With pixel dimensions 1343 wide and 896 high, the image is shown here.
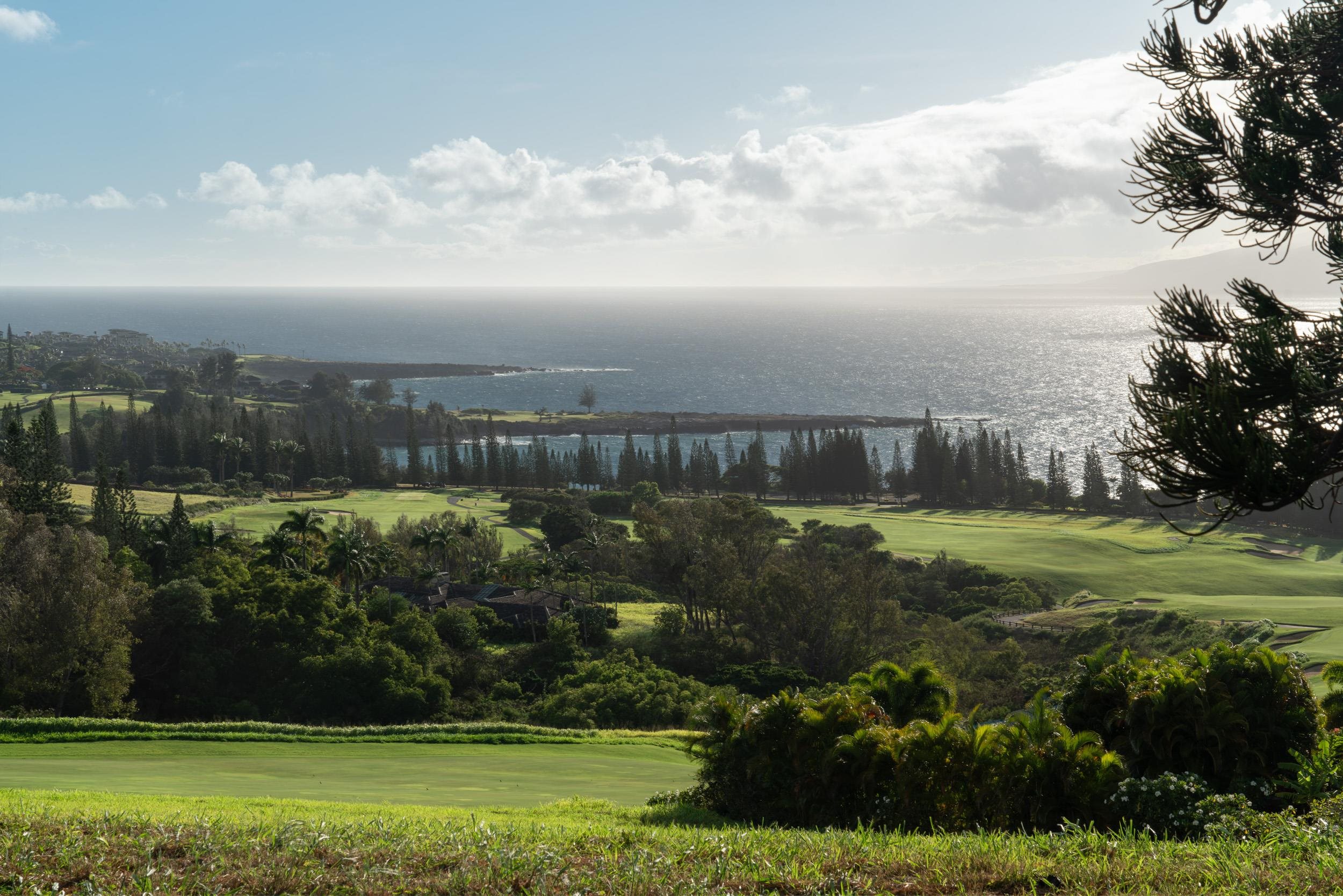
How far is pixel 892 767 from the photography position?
43.5 feet

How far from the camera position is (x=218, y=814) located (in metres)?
10.5

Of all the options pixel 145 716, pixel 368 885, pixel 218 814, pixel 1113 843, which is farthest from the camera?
pixel 145 716

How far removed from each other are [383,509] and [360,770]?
246ft

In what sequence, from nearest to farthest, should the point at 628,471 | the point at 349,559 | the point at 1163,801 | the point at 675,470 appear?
the point at 1163,801 → the point at 349,559 → the point at 675,470 → the point at 628,471

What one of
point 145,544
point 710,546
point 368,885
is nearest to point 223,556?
point 145,544

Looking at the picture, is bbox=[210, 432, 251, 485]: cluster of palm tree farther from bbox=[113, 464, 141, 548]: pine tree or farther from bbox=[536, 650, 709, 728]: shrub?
bbox=[536, 650, 709, 728]: shrub

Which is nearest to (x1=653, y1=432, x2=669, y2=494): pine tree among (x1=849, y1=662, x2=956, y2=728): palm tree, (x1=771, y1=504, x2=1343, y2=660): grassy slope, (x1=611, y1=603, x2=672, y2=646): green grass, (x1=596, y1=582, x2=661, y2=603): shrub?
(x1=771, y1=504, x2=1343, y2=660): grassy slope

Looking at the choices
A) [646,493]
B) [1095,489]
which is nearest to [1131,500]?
[1095,489]

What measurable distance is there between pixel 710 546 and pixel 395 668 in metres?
24.8

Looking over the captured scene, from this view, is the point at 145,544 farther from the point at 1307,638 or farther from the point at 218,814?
the point at 1307,638

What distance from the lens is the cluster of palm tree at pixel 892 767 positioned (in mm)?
12617

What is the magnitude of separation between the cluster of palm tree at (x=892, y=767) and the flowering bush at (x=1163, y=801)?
0.51 metres

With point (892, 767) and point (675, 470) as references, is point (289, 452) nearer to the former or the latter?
point (675, 470)

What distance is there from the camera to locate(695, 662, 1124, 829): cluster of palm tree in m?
12.6
